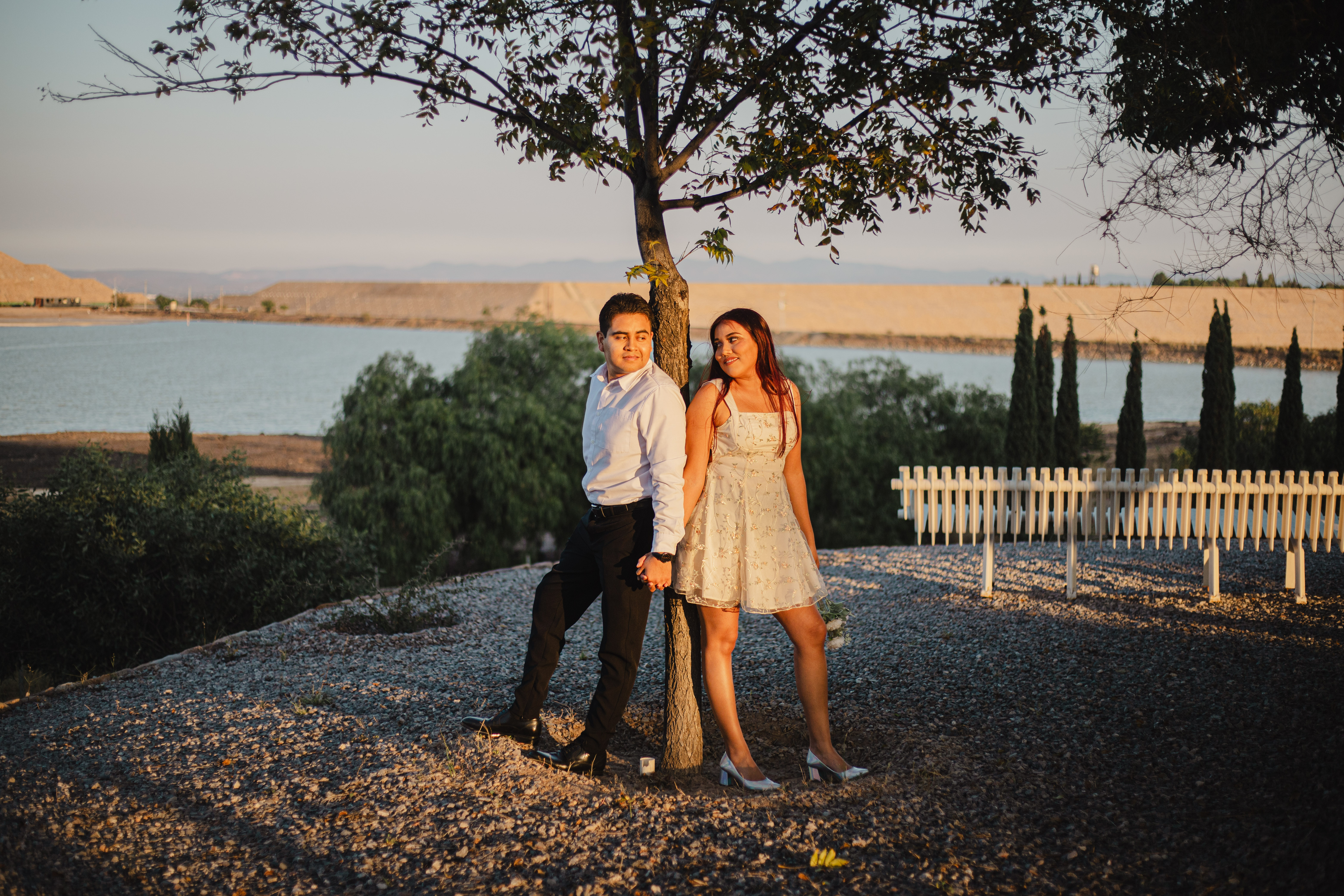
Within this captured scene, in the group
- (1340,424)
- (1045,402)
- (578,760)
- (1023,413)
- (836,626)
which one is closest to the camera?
(578,760)

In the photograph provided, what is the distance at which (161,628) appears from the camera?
31.6 feet

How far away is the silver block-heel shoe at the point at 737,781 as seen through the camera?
3771mm


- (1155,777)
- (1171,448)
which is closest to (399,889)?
(1155,777)

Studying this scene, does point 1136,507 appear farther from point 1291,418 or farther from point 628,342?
point 1291,418

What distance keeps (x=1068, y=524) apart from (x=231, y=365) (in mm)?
42338

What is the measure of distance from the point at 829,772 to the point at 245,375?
Result: 4306 cm

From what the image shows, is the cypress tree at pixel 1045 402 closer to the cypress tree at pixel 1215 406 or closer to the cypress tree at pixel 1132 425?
the cypress tree at pixel 1132 425

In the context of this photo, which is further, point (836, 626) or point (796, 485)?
point (836, 626)

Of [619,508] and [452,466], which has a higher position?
[619,508]

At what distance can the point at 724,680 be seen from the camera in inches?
151

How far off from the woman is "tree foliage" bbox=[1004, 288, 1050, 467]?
17.2 meters

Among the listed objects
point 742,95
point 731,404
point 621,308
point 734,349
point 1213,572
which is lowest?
point 1213,572

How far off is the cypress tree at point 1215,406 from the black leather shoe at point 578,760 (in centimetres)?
1926

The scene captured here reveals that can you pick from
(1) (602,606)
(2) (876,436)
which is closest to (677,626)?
(1) (602,606)
